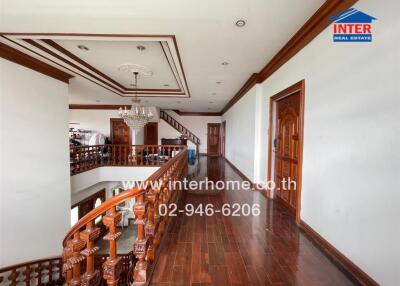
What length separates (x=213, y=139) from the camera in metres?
11.5

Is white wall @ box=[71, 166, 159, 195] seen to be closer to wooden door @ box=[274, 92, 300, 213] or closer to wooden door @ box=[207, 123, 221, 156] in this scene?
wooden door @ box=[274, 92, 300, 213]

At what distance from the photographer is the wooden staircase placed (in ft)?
35.1

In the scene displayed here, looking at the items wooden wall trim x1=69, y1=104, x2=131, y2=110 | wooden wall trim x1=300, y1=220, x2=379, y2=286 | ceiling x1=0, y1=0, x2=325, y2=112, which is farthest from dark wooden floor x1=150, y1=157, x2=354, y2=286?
wooden wall trim x1=69, y1=104, x2=131, y2=110

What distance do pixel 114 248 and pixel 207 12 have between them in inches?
98.5

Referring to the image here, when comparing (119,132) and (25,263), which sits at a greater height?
(119,132)

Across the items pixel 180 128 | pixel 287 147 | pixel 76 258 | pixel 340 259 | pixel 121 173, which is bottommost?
pixel 121 173

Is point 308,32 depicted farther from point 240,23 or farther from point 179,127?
point 179,127

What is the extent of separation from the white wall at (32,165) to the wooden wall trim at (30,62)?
97 mm

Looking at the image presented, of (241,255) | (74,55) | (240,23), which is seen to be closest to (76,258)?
(241,255)

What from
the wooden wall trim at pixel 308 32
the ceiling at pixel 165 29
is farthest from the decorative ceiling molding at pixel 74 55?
the wooden wall trim at pixel 308 32

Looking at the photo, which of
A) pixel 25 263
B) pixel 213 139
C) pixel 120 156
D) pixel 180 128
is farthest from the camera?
pixel 213 139

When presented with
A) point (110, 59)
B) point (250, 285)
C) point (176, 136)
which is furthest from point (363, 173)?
point (176, 136)

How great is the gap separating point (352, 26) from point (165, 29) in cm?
210

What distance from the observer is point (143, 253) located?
1.45 metres
